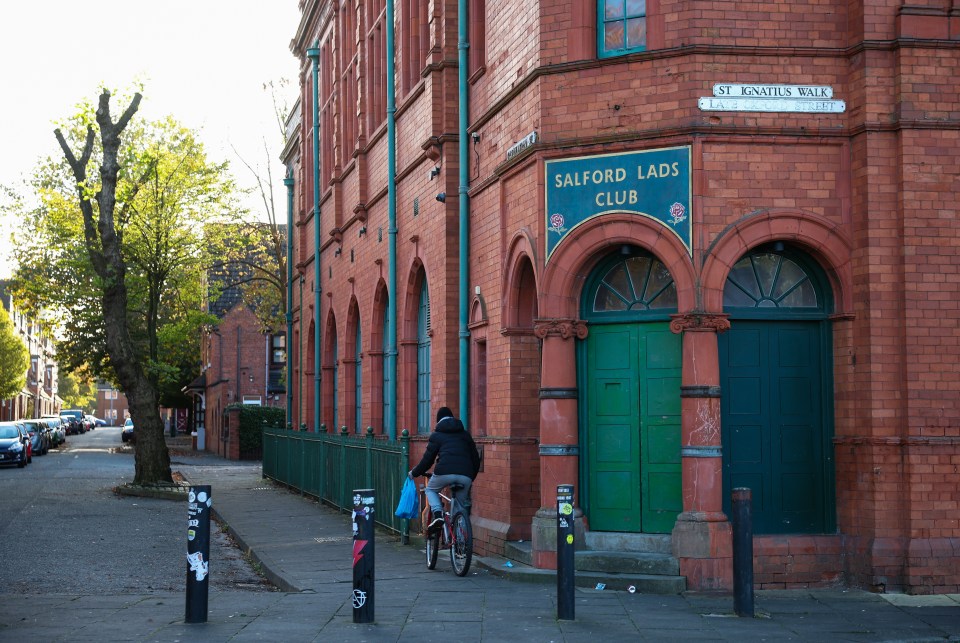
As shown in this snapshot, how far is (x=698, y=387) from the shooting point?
39.1ft

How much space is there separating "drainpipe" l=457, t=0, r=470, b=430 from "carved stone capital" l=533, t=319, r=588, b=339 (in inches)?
112

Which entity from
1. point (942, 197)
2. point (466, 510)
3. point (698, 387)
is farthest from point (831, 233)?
point (466, 510)

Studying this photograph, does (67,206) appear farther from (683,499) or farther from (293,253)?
(683,499)

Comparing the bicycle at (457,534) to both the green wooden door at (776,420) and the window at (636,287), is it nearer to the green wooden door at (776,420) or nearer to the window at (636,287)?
the window at (636,287)

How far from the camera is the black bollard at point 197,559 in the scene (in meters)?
10.0

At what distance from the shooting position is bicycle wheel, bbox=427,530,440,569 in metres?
13.5

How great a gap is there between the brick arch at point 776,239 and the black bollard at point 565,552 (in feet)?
10.3

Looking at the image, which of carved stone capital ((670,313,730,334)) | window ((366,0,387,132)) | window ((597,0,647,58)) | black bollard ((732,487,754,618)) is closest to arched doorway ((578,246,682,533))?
carved stone capital ((670,313,730,334))

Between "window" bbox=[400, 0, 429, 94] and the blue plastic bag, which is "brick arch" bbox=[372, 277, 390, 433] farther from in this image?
the blue plastic bag

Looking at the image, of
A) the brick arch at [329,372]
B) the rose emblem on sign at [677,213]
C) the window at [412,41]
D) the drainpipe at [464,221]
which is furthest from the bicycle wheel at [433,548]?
the brick arch at [329,372]

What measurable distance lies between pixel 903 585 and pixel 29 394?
10686 centimetres

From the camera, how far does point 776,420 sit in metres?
12.5

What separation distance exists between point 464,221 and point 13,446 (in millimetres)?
28715

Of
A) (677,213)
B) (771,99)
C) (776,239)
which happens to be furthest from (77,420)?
(771,99)
